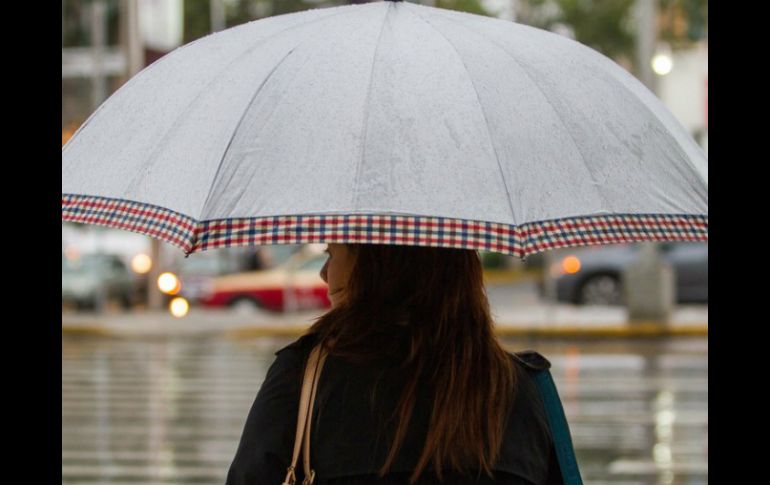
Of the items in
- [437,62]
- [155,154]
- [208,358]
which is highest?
[437,62]

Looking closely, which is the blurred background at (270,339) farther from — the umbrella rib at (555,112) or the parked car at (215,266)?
the umbrella rib at (555,112)

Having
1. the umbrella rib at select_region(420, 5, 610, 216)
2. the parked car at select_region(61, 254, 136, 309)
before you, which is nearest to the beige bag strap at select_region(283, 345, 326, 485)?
the umbrella rib at select_region(420, 5, 610, 216)

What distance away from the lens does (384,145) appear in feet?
8.48

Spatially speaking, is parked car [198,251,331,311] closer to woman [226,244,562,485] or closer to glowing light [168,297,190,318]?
glowing light [168,297,190,318]

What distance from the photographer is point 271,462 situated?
94.7 inches

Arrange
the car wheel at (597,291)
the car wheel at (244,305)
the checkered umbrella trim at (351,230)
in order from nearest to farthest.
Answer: the checkered umbrella trim at (351,230)
the car wheel at (597,291)
the car wheel at (244,305)

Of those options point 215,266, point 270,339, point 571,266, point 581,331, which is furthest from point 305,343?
point 215,266

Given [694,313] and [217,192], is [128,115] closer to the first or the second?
[217,192]

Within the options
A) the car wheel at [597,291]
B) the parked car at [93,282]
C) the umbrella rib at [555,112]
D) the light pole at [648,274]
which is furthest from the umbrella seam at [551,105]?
the parked car at [93,282]

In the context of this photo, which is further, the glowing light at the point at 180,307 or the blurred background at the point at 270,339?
the blurred background at the point at 270,339

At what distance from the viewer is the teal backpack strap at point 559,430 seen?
8.42 ft

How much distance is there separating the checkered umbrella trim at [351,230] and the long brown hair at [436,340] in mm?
79
